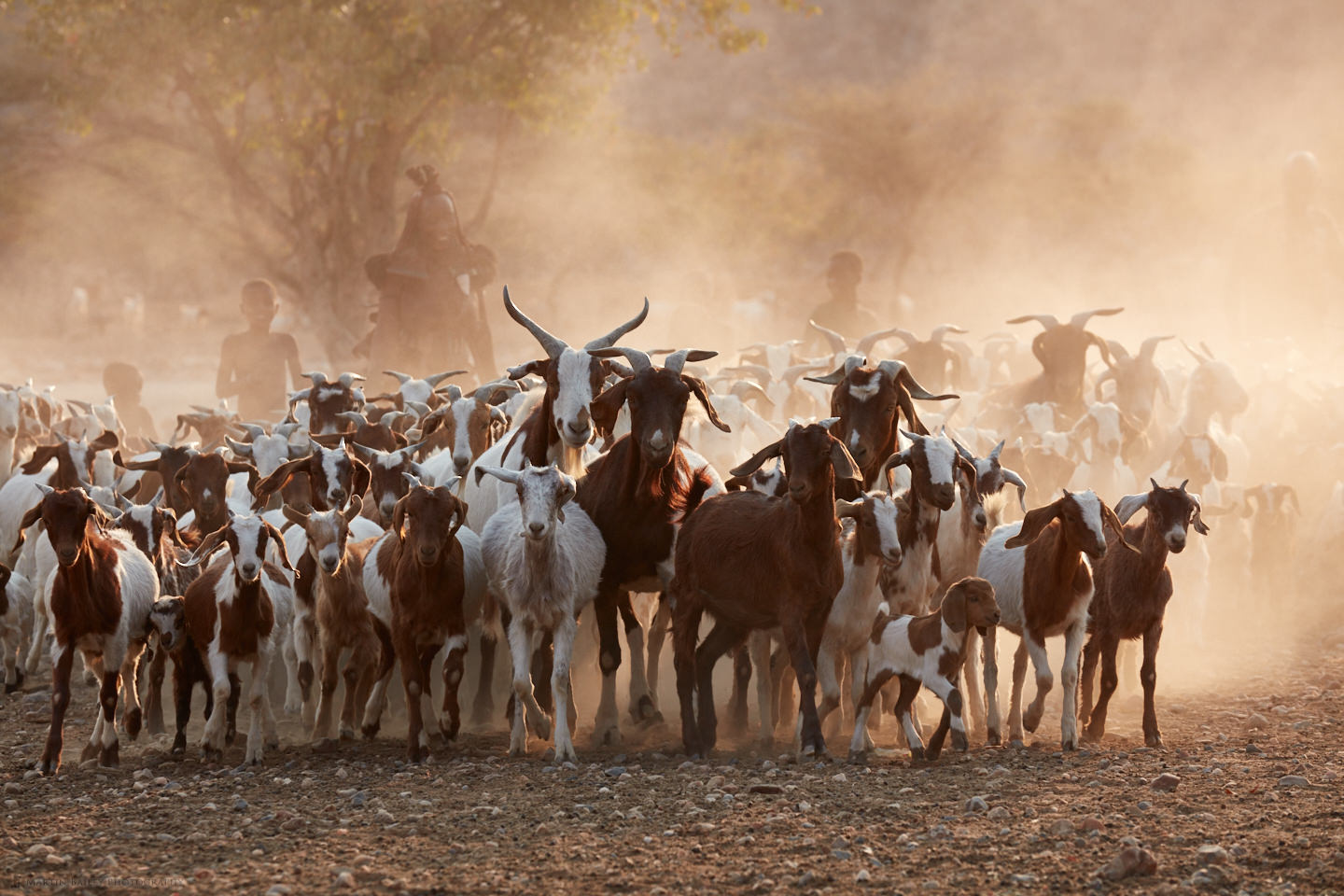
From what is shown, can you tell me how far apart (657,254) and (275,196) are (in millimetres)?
10431

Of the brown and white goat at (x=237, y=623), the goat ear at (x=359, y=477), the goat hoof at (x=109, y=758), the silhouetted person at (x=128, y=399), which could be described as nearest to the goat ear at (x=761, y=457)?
the goat ear at (x=359, y=477)

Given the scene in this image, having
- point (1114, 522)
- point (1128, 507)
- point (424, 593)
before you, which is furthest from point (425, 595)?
point (1128, 507)

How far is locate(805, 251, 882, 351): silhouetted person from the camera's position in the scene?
24281mm

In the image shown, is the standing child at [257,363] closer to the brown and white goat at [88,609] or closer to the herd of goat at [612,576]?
the herd of goat at [612,576]

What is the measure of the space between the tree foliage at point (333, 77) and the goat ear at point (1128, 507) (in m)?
20.3

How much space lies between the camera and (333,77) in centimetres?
2848

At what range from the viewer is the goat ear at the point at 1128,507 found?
9.56 metres

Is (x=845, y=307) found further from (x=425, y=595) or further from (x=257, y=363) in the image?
(x=425, y=595)

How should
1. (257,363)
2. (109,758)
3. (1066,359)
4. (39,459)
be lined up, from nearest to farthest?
(109,758)
(39,459)
(1066,359)
(257,363)

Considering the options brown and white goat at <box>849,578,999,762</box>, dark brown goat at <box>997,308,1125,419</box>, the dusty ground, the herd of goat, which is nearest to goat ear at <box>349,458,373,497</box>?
the herd of goat

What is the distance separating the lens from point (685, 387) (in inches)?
367

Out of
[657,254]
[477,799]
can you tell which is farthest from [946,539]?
[657,254]

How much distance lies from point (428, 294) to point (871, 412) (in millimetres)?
14448

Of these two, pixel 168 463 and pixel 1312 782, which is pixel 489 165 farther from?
pixel 1312 782
